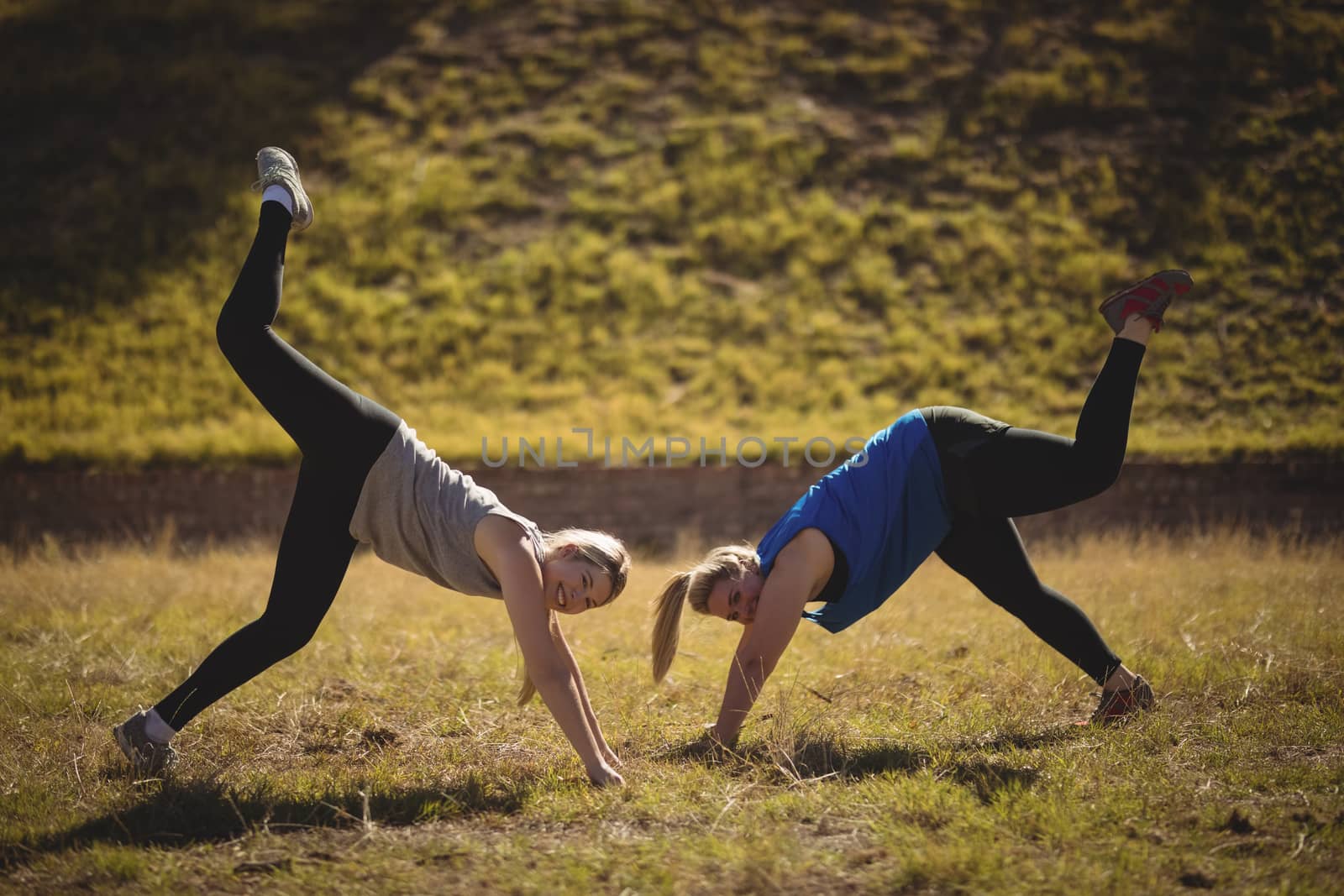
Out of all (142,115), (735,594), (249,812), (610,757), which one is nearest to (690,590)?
(735,594)

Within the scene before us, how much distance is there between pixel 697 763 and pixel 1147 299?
2.80 metres

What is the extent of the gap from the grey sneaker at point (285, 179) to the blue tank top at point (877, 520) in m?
2.50

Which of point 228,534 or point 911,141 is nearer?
point 228,534

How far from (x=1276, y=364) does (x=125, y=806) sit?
44.0 ft

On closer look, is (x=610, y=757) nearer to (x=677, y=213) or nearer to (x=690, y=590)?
(x=690, y=590)

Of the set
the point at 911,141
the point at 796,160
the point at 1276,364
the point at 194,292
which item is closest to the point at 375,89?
the point at 194,292

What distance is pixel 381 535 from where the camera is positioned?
4.21 metres

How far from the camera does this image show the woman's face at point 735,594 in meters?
4.43

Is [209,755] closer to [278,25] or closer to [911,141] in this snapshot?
[911,141]

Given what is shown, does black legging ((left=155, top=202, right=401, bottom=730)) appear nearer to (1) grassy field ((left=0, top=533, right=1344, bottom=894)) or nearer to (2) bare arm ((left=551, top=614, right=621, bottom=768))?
(1) grassy field ((left=0, top=533, right=1344, bottom=894))

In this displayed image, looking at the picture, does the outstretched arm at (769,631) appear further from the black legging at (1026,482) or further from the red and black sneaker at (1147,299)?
the red and black sneaker at (1147,299)

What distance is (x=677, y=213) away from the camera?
15.5m

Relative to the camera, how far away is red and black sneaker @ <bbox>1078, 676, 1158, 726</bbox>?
15.3 ft

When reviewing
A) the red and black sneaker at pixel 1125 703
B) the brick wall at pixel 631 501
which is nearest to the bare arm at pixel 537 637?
the red and black sneaker at pixel 1125 703
